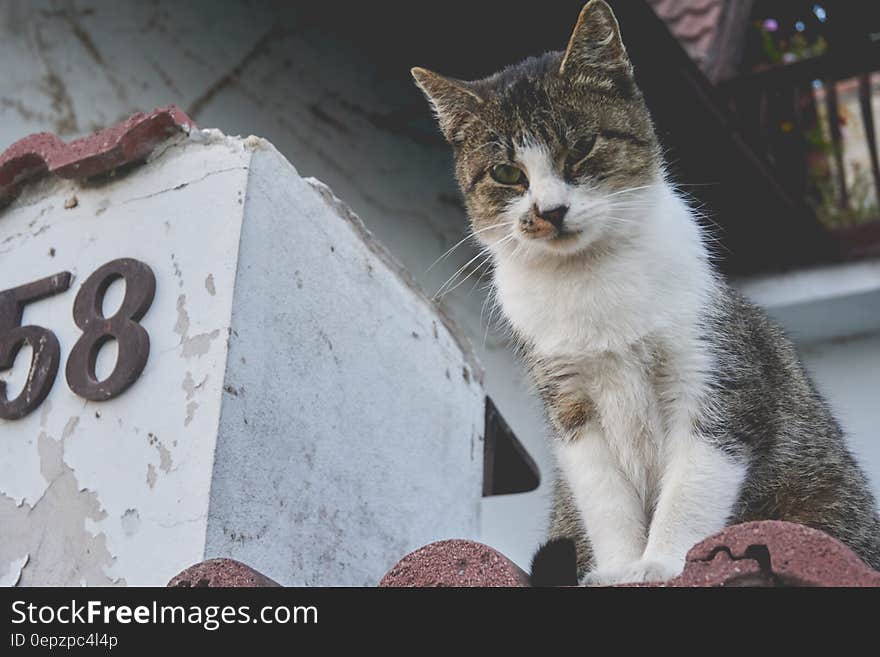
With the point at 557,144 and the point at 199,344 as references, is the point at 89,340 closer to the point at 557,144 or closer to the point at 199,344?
the point at 199,344

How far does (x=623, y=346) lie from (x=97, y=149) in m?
1.33

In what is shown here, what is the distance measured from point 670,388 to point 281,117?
9.04ft

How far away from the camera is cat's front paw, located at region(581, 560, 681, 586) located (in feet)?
5.91

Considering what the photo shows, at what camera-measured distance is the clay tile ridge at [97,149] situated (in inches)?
97.0

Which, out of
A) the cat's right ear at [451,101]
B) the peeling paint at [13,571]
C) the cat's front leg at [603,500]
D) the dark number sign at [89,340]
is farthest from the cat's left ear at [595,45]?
the peeling paint at [13,571]

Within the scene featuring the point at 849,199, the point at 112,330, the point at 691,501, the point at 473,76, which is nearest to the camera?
the point at 691,501

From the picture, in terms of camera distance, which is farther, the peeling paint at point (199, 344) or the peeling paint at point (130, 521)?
the peeling paint at point (199, 344)

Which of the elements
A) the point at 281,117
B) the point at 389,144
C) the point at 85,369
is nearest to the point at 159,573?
the point at 85,369

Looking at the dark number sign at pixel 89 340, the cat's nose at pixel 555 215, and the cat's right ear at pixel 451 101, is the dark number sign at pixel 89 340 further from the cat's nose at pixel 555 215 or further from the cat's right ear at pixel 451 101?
the cat's nose at pixel 555 215

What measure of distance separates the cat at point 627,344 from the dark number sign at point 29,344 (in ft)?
3.33

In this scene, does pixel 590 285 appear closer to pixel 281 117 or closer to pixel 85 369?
pixel 85 369

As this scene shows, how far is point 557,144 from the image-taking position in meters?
2.12

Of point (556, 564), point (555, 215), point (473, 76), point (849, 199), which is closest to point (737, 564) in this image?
point (556, 564)
